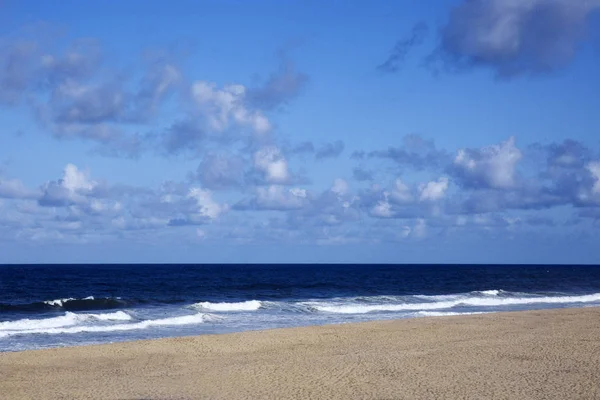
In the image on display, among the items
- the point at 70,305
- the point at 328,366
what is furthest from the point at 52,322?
the point at 328,366

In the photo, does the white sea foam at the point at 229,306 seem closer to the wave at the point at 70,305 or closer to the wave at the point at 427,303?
the wave at the point at 427,303

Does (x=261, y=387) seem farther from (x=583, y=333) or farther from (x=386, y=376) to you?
(x=583, y=333)

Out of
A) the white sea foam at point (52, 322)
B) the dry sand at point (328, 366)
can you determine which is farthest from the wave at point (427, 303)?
the dry sand at point (328, 366)

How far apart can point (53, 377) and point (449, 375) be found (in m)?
9.06

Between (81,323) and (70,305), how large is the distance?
404 inches

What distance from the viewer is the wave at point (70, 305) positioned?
3425cm

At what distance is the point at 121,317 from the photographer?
1125 inches

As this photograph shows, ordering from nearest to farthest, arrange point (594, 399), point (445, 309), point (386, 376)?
point (594, 399) → point (386, 376) → point (445, 309)

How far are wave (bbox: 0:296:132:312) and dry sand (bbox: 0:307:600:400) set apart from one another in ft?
54.0

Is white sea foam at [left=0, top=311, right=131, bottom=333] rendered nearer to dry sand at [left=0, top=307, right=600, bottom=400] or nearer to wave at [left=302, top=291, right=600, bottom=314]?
dry sand at [left=0, top=307, right=600, bottom=400]

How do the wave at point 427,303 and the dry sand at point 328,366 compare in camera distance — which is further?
the wave at point 427,303

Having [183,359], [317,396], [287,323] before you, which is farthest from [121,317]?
[317,396]

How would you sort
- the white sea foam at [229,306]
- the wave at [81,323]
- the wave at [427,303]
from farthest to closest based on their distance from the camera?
1. the wave at [427,303]
2. the white sea foam at [229,306]
3. the wave at [81,323]

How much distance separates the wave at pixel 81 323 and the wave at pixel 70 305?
6.25 meters
